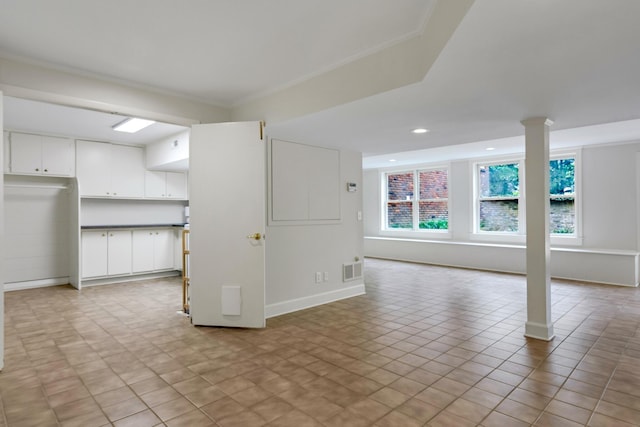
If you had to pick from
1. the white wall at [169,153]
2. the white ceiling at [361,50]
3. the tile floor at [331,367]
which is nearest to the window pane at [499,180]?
the tile floor at [331,367]

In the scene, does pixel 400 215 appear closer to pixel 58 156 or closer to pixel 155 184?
pixel 155 184

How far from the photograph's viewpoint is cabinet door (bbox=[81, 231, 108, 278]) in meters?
5.96

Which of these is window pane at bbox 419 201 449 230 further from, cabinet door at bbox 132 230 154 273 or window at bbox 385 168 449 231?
cabinet door at bbox 132 230 154 273

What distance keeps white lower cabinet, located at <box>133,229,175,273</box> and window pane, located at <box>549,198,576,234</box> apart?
24.1 feet

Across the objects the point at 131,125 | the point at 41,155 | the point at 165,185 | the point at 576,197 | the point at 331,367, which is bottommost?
the point at 331,367

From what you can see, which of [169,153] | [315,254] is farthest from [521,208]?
[169,153]

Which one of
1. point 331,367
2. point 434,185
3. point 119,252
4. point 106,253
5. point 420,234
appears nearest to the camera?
point 331,367

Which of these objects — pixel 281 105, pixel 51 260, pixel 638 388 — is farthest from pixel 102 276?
pixel 638 388

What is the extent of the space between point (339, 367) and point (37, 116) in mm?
4969

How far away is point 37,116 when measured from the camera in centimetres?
477

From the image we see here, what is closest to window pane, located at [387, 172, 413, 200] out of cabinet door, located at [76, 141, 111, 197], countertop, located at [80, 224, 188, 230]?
countertop, located at [80, 224, 188, 230]

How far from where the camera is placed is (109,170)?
20.8ft

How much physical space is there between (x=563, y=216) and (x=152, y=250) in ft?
25.3

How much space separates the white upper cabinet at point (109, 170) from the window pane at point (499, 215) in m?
7.00
